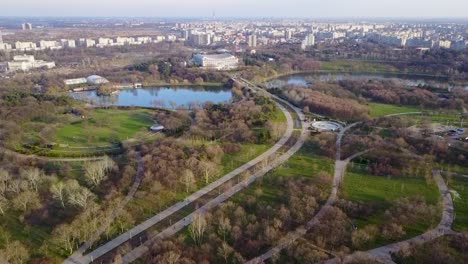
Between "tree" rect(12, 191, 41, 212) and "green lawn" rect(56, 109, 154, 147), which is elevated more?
"green lawn" rect(56, 109, 154, 147)

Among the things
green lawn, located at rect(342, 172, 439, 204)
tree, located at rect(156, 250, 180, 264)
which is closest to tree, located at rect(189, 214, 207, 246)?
tree, located at rect(156, 250, 180, 264)

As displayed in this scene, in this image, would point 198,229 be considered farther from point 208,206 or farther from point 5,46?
point 5,46

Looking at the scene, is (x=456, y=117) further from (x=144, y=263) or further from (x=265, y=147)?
(x=144, y=263)


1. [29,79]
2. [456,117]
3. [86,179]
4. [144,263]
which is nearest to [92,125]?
[86,179]

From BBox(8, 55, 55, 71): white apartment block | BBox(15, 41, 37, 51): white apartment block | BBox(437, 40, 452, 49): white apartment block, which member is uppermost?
BBox(437, 40, 452, 49): white apartment block

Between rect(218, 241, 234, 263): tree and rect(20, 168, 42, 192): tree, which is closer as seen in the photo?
rect(218, 241, 234, 263): tree

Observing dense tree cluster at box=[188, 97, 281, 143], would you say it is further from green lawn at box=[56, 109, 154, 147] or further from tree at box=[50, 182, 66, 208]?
tree at box=[50, 182, 66, 208]
